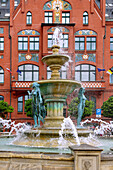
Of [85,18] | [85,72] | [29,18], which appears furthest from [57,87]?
[85,18]

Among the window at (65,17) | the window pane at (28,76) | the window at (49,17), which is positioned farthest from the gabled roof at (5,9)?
the window pane at (28,76)

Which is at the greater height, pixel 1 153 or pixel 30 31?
pixel 30 31

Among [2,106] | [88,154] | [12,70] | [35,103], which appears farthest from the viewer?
Result: [12,70]

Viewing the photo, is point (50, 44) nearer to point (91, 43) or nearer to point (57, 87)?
point (91, 43)

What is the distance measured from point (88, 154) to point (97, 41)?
40.2m

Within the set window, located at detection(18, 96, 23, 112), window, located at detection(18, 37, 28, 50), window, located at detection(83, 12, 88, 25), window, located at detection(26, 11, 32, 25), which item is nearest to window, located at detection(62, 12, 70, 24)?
window, located at detection(83, 12, 88, 25)

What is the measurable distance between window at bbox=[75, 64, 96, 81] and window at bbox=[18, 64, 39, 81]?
20.9 feet

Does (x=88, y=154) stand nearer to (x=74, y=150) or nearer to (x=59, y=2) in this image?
(x=74, y=150)

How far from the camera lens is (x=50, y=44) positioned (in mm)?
45188

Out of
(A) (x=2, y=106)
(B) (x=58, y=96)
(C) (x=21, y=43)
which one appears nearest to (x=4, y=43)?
(C) (x=21, y=43)

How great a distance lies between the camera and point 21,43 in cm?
4594

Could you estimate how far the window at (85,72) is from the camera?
44.8 metres

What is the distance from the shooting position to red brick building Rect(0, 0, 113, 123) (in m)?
44.9

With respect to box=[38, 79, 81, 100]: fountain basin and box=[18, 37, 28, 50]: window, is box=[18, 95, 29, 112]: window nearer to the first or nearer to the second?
box=[18, 37, 28, 50]: window
